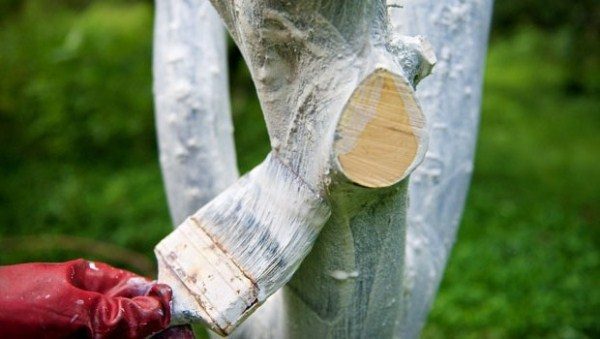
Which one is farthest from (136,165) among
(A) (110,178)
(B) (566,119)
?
(B) (566,119)

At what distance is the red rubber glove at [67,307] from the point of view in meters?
0.76

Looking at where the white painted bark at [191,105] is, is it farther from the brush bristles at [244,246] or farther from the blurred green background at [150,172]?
the blurred green background at [150,172]

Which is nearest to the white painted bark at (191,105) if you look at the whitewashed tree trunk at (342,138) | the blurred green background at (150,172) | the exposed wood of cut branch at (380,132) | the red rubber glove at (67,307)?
the whitewashed tree trunk at (342,138)

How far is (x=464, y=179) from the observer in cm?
119

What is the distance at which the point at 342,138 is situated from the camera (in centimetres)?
72

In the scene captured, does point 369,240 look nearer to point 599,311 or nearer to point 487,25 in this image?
point 487,25

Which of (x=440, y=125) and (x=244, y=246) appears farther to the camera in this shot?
(x=440, y=125)

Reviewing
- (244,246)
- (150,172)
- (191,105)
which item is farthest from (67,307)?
(150,172)

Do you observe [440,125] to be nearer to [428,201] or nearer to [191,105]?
[428,201]

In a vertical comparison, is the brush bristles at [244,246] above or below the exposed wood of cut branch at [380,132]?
below

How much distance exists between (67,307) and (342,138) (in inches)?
12.7

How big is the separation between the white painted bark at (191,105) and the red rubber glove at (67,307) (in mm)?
339

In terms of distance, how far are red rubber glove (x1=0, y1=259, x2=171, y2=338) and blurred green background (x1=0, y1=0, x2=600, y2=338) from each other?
1.93 m

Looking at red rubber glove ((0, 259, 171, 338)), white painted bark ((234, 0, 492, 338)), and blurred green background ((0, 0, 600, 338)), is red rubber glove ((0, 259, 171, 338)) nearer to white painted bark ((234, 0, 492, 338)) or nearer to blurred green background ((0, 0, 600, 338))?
white painted bark ((234, 0, 492, 338))
